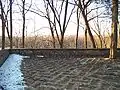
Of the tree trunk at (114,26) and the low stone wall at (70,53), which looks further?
the low stone wall at (70,53)

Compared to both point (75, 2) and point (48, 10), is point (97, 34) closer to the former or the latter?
point (48, 10)

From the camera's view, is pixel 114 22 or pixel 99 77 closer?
pixel 99 77

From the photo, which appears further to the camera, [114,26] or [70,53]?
[70,53]

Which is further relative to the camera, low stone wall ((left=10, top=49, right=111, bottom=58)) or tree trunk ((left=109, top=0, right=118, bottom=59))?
low stone wall ((left=10, top=49, right=111, bottom=58))

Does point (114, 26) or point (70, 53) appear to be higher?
point (114, 26)

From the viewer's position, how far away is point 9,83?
20.9 feet

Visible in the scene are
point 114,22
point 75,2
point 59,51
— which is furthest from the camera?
point 75,2

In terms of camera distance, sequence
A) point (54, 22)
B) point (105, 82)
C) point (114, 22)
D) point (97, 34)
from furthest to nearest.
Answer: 1. point (97, 34)
2. point (54, 22)
3. point (114, 22)
4. point (105, 82)

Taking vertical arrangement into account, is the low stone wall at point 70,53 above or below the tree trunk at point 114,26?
below

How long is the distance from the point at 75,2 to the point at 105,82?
15227mm

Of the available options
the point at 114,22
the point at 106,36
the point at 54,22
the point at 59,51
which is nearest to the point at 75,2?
the point at 54,22

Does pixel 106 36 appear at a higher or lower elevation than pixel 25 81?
higher

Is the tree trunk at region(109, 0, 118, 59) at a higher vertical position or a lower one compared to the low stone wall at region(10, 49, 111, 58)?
higher

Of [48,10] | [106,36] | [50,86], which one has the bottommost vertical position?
[50,86]
